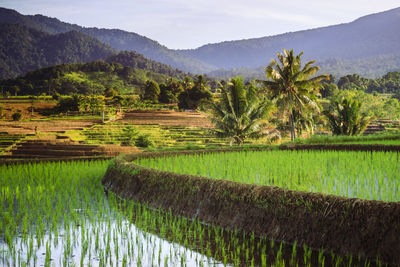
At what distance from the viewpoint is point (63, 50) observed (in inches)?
5428

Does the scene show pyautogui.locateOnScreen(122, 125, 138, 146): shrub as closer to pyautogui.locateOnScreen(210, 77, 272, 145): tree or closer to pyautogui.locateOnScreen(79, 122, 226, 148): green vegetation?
pyautogui.locateOnScreen(79, 122, 226, 148): green vegetation

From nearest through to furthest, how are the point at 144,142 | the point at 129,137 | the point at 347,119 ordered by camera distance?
the point at 347,119 → the point at 144,142 → the point at 129,137

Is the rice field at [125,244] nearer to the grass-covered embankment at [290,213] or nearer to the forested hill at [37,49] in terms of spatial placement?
the grass-covered embankment at [290,213]

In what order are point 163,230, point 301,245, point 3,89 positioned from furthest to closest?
point 3,89, point 163,230, point 301,245

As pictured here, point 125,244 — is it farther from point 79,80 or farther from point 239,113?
point 79,80

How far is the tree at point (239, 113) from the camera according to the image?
21.1 m

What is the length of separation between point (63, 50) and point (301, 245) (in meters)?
145

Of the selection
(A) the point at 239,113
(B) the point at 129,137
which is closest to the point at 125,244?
(A) the point at 239,113

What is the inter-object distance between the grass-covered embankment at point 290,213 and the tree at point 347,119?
22077 millimetres

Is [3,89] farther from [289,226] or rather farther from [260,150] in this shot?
[289,226]

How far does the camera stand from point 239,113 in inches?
839

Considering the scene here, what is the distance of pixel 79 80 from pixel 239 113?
6109 centimetres

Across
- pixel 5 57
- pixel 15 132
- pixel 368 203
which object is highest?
pixel 5 57

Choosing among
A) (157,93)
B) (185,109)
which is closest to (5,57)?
(157,93)
